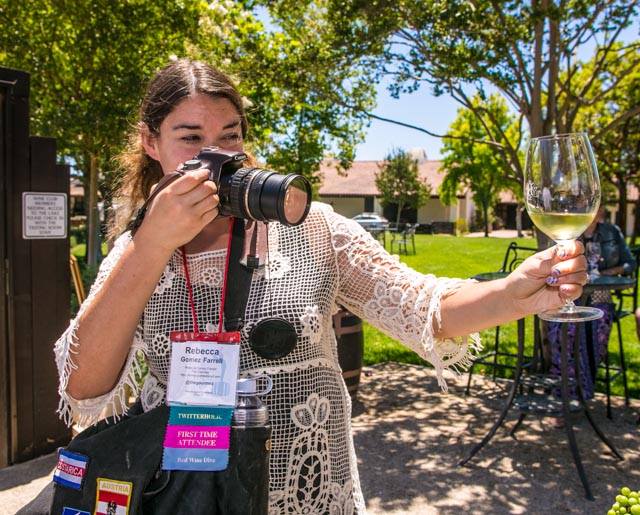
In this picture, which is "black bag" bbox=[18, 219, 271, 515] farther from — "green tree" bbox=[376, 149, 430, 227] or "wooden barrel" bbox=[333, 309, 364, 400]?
"green tree" bbox=[376, 149, 430, 227]

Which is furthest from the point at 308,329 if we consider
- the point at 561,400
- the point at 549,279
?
the point at 561,400

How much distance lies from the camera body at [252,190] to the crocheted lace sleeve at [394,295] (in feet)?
1.11

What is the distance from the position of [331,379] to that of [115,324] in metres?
0.57

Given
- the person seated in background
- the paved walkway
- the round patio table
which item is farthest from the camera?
the person seated in background

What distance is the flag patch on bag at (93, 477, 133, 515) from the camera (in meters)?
1.10

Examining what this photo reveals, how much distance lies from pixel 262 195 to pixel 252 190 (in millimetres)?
24

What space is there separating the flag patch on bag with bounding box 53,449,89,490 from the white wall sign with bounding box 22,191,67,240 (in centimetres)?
356

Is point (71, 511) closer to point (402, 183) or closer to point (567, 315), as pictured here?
Answer: point (567, 315)

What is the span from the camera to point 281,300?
4.79ft

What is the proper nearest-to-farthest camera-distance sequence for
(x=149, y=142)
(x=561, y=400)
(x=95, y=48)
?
1. (x=149, y=142)
2. (x=561, y=400)
3. (x=95, y=48)

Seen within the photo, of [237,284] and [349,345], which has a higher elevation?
[237,284]

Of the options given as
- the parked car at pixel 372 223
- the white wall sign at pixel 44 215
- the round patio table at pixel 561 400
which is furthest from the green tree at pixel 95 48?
the parked car at pixel 372 223

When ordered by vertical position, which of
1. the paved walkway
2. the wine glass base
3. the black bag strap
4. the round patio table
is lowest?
the paved walkway

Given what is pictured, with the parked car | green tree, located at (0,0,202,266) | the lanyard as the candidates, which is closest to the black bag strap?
the lanyard
